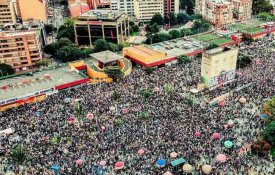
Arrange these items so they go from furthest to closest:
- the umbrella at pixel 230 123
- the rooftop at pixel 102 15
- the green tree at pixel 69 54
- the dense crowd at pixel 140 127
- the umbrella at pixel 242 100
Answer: the rooftop at pixel 102 15
the green tree at pixel 69 54
the umbrella at pixel 242 100
the umbrella at pixel 230 123
the dense crowd at pixel 140 127

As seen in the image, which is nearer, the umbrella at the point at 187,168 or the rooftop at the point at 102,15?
the umbrella at the point at 187,168

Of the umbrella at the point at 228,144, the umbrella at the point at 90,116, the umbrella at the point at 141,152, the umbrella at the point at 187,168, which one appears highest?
the umbrella at the point at 90,116

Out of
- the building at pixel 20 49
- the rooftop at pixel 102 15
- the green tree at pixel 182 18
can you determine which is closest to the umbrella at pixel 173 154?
the building at pixel 20 49

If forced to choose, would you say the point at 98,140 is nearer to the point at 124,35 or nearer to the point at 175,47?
the point at 175,47

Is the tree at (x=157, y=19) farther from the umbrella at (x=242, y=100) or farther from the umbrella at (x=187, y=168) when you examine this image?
the umbrella at (x=187, y=168)

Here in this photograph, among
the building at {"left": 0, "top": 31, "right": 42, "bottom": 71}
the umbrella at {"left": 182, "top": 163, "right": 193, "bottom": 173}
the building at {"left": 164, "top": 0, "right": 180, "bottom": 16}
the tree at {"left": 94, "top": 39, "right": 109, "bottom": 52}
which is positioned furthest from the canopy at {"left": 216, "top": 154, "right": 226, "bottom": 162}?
the building at {"left": 164, "top": 0, "right": 180, "bottom": 16}

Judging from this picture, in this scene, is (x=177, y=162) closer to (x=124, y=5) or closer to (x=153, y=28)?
(x=153, y=28)

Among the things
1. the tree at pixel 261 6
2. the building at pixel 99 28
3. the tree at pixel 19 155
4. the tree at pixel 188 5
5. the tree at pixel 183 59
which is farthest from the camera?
the tree at pixel 188 5
